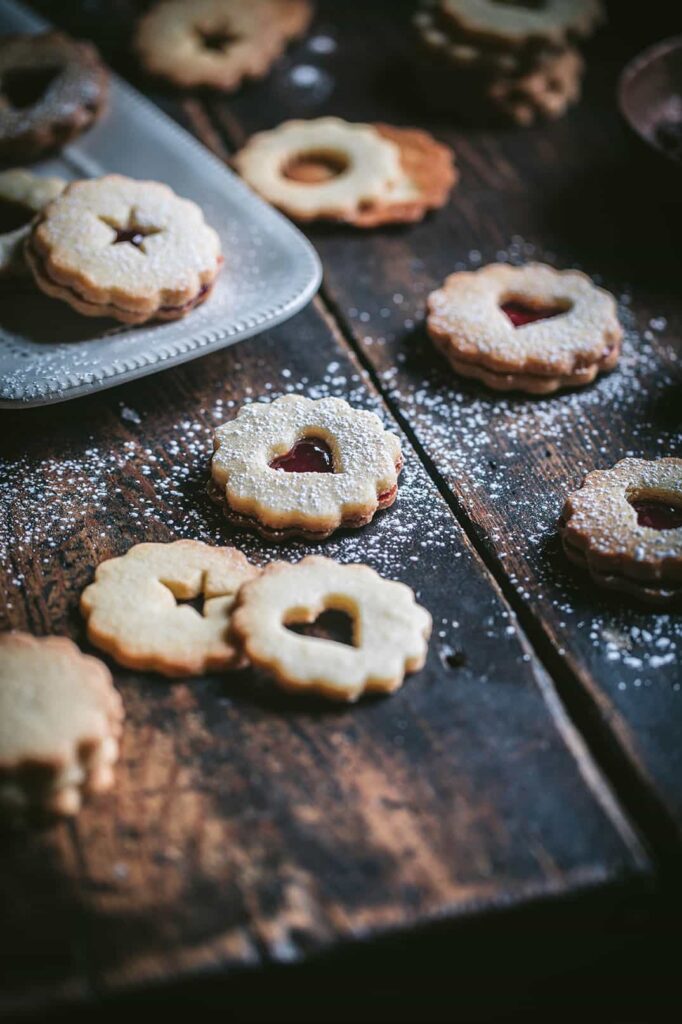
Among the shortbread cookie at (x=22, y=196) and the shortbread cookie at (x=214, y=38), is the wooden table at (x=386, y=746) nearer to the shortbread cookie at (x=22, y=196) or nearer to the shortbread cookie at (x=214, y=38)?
the shortbread cookie at (x=22, y=196)

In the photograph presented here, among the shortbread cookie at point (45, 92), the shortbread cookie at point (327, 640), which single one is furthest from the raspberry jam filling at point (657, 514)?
the shortbread cookie at point (45, 92)

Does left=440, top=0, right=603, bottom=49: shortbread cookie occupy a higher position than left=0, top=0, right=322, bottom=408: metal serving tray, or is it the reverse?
left=440, top=0, right=603, bottom=49: shortbread cookie

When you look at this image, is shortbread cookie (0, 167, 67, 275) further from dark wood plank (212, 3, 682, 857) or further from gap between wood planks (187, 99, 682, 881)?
gap between wood planks (187, 99, 682, 881)

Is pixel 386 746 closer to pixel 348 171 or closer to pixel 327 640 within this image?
pixel 327 640

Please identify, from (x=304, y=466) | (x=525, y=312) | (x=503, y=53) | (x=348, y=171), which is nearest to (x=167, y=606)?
(x=304, y=466)

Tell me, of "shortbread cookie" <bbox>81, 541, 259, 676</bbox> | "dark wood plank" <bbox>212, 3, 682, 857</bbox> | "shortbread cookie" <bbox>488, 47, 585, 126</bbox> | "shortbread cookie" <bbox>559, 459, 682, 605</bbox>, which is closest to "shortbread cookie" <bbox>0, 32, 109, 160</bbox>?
"dark wood plank" <bbox>212, 3, 682, 857</bbox>

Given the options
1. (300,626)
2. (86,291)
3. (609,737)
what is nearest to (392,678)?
(300,626)
